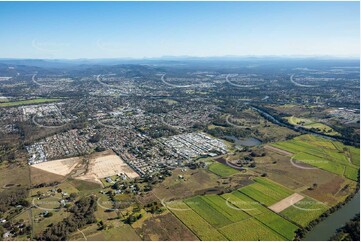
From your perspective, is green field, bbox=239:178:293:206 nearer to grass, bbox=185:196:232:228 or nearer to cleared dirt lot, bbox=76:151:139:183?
grass, bbox=185:196:232:228

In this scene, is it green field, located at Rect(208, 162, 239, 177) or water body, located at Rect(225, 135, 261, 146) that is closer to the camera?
green field, located at Rect(208, 162, 239, 177)

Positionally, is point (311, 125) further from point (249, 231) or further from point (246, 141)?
point (249, 231)

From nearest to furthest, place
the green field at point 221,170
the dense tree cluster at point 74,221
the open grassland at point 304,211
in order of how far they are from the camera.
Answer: the dense tree cluster at point 74,221 < the open grassland at point 304,211 < the green field at point 221,170

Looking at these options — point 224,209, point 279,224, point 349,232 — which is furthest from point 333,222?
point 224,209

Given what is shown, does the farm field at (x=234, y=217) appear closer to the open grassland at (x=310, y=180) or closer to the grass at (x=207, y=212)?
the grass at (x=207, y=212)

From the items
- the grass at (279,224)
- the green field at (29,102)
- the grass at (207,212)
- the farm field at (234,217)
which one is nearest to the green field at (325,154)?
the farm field at (234,217)

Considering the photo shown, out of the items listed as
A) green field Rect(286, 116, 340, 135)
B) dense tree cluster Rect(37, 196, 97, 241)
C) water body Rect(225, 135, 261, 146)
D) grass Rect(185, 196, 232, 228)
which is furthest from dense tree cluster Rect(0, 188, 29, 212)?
green field Rect(286, 116, 340, 135)
